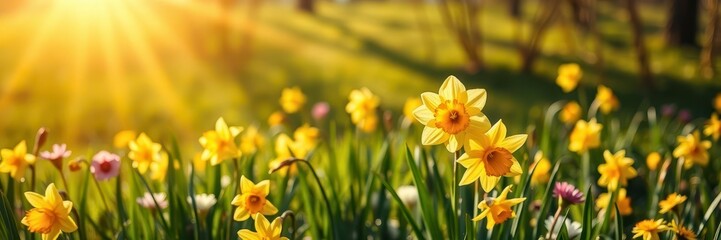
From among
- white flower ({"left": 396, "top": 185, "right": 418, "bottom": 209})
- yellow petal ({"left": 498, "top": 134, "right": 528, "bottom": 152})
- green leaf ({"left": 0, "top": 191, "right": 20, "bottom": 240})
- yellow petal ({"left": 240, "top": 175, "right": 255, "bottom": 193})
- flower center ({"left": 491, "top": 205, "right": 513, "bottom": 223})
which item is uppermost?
yellow petal ({"left": 498, "top": 134, "right": 528, "bottom": 152})

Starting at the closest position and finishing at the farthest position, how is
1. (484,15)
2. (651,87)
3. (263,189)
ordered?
1. (263,189)
2. (651,87)
3. (484,15)

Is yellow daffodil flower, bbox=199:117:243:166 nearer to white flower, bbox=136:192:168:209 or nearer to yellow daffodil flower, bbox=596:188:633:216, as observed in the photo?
white flower, bbox=136:192:168:209

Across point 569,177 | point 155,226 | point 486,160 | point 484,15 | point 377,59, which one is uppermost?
point 486,160

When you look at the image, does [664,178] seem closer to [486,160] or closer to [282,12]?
[486,160]

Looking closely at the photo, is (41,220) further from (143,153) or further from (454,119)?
(454,119)

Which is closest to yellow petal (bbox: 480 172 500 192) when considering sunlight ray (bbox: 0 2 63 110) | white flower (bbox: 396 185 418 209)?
white flower (bbox: 396 185 418 209)

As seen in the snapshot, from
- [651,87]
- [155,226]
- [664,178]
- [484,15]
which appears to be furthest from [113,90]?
[484,15]

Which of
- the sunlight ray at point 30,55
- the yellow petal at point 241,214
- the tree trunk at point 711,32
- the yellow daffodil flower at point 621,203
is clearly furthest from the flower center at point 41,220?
the sunlight ray at point 30,55
